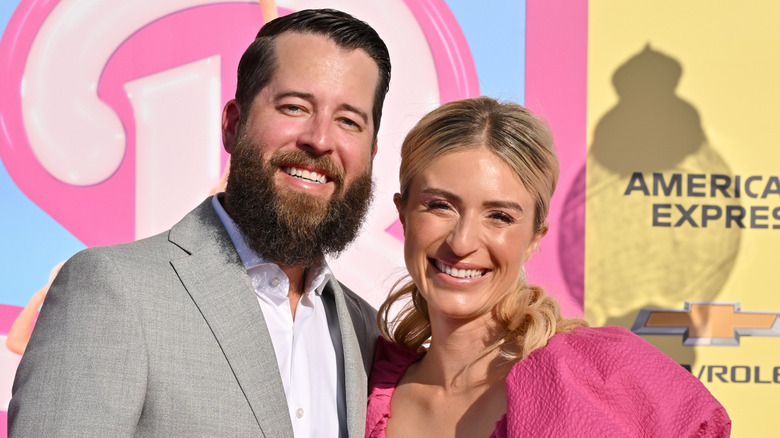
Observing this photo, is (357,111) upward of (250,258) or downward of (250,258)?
upward

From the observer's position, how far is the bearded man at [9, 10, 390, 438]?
1.51 meters

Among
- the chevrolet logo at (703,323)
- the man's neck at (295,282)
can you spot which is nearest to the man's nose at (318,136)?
the man's neck at (295,282)

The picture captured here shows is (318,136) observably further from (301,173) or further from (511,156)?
(511,156)

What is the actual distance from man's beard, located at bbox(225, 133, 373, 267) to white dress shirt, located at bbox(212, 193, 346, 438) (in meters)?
0.03

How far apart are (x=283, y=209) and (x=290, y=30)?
514mm

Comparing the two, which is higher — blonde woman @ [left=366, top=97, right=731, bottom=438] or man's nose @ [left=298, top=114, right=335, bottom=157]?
man's nose @ [left=298, top=114, right=335, bottom=157]

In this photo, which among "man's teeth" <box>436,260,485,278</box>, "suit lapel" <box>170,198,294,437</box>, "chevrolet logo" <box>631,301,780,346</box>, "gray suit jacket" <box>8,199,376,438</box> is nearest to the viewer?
"gray suit jacket" <box>8,199,376,438</box>

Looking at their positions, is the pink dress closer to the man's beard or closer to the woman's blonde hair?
the woman's blonde hair

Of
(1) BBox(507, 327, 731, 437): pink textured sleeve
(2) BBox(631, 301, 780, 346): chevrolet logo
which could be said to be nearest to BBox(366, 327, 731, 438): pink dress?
(1) BBox(507, 327, 731, 437): pink textured sleeve

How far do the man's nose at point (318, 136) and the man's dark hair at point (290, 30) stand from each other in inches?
7.2

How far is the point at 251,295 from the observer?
176 centimetres

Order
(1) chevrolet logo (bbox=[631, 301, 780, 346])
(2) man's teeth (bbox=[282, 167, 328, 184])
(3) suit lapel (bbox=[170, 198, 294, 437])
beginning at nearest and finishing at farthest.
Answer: (3) suit lapel (bbox=[170, 198, 294, 437]) < (2) man's teeth (bbox=[282, 167, 328, 184]) < (1) chevrolet logo (bbox=[631, 301, 780, 346])

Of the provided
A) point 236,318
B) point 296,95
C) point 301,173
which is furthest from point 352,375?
point 296,95

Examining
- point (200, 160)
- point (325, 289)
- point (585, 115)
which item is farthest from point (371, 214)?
point (325, 289)
